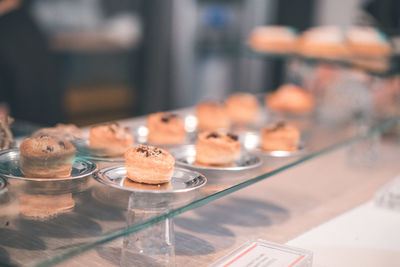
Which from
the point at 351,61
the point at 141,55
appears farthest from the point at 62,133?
the point at 141,55

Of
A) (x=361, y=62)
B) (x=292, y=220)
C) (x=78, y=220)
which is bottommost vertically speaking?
(x=292, y=220)

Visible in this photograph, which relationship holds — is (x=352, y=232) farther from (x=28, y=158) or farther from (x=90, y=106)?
(x=90, y=106)

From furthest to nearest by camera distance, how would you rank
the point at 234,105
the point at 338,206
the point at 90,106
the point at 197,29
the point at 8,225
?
the point at 197,29
the point at 90,106
the point at 234,105
the point at 338,206
the point at 8,225

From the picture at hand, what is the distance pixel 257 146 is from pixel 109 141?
476 millimetres

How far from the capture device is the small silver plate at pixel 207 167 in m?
1.28

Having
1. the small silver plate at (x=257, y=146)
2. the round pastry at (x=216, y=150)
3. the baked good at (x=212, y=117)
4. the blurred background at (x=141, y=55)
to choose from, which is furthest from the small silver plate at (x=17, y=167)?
the blurred background at (x=141, y=55)

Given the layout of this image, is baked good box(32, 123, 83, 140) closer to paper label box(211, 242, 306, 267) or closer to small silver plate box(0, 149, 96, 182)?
small silver plate box(0, 149, 96, 182)

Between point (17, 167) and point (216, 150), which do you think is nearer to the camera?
point (17, 167)

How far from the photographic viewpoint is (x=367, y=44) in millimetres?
2324

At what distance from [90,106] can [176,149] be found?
3.35m

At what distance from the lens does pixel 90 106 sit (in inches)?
182

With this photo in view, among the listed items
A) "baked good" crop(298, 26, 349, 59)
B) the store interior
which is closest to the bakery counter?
the store interior

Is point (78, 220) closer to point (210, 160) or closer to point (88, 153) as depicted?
point (88, 153)

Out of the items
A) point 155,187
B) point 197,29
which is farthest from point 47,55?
point 155,187
